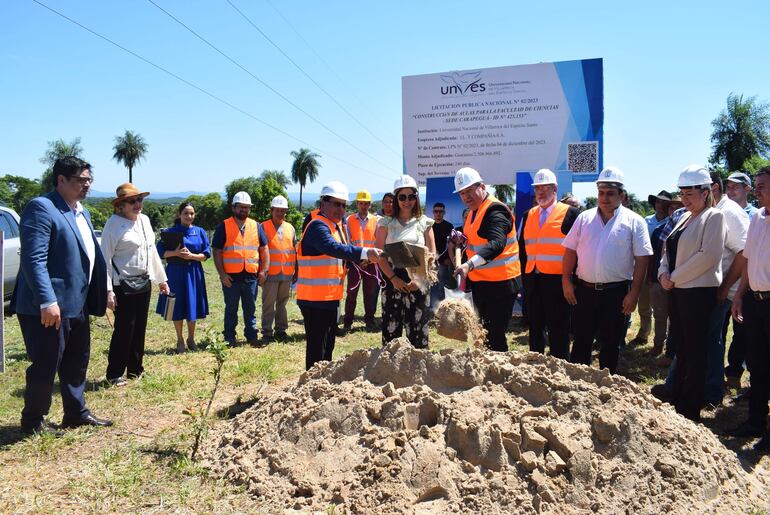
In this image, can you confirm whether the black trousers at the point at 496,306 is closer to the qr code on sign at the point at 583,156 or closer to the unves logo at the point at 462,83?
the qr code on sign at the point at 583,156

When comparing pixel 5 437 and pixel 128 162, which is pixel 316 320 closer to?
pixel 5 437

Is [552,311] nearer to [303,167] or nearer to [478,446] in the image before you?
[478,446]

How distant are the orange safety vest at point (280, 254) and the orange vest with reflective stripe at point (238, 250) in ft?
1.37

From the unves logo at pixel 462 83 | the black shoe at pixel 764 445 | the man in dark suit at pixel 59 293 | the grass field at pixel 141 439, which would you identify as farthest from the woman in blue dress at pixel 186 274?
the black shoe at pixel 764 445

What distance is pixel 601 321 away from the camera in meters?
4.70

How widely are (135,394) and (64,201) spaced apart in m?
1.94

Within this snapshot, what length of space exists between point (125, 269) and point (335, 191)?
92.5 inches

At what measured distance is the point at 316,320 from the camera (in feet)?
15.6

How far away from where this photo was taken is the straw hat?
529 centimetres

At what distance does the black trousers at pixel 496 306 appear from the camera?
4688mm

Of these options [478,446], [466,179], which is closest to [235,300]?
[466,179]

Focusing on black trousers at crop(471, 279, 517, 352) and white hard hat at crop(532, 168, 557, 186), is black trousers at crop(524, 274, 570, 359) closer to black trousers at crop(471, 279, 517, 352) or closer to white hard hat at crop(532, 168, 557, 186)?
black trousers at crop(471, 279, 517, 352)

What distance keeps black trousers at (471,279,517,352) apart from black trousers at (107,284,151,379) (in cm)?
329

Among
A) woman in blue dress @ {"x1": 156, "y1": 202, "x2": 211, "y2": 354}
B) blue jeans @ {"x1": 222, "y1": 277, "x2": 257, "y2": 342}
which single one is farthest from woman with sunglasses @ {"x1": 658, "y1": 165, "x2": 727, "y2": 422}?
woman in blue dress @ {"x1": 156, "y1": 202, "x2": 211, "y2": 354}
